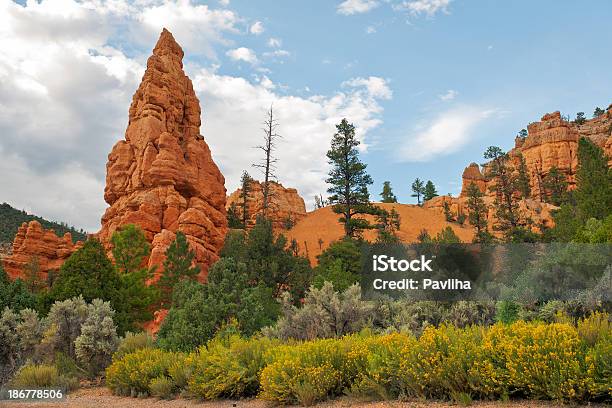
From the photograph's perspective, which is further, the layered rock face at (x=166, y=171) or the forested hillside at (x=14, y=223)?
the forested hillside at (x=14, y=223)

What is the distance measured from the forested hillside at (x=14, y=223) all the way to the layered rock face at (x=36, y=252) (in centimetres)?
2616

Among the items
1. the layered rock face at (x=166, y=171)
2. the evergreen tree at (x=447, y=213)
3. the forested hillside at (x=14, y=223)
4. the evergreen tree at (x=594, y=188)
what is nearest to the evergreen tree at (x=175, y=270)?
the layered rock face at (x=166, y=171)

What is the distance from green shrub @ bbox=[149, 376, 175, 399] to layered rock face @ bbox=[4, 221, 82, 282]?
4235 cm

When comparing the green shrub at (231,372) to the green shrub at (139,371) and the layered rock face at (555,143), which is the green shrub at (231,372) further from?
the layered rock face at (555,143)

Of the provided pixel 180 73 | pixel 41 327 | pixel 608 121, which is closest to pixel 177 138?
pixel 180 73

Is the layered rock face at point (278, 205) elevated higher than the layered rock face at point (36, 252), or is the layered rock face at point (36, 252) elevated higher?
the layered rock face at point (278, 205)

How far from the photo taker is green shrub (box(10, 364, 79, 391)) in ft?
40.2

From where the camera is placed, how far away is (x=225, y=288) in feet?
48.6

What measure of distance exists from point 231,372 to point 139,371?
3.31m

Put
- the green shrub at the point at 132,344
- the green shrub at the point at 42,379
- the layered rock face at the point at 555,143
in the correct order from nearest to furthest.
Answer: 1. the green shrub at the point at 42,379
2. the green shrub at the point at 132,344
3. the layered rock face at the point at 555,143

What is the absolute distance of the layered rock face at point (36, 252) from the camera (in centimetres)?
4822

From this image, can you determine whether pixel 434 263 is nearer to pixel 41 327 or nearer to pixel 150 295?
pixel 41 327

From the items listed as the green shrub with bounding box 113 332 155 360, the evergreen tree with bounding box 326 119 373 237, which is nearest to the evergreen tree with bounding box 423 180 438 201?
the evergreen tree with bounding box 326 119 373 237

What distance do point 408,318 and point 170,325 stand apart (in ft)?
23.9
